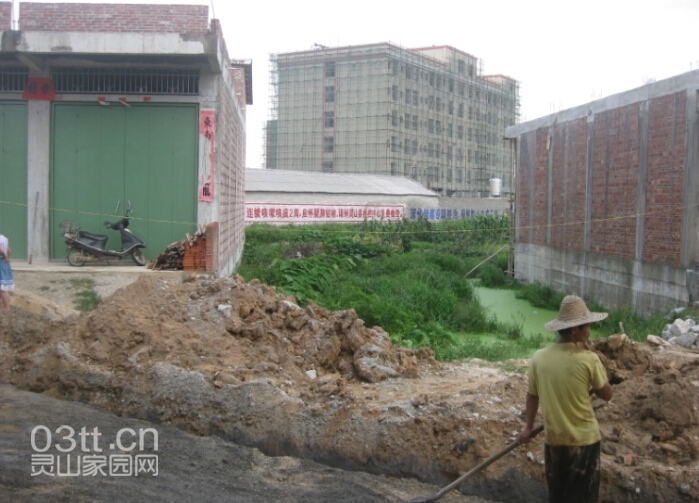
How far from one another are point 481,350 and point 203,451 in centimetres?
440

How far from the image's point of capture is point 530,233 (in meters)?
16.7

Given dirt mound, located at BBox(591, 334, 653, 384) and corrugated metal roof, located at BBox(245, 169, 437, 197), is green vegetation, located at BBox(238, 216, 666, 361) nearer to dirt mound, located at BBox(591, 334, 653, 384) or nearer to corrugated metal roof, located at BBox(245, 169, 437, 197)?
dirt mound, located at BBox(591, 334, 653, 384)

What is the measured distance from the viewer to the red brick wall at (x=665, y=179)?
34.8 feet

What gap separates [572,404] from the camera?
3920 millimetres

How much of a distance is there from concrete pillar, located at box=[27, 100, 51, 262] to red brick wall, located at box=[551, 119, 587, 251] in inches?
393

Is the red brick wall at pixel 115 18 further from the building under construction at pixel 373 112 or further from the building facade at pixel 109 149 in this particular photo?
the building under construction at pixel 373 112

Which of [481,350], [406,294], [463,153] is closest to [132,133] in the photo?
[406,294]

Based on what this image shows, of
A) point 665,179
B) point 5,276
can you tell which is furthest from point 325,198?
point 5,276

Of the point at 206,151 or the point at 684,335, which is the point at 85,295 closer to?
the point at 206,151

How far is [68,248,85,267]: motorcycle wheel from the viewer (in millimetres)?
10844

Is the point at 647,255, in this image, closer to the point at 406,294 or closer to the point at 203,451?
the point at 406,294

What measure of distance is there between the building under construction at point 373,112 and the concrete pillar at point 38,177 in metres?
34.2

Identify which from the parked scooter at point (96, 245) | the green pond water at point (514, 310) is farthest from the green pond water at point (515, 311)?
the parked scooter at point (96, 245)

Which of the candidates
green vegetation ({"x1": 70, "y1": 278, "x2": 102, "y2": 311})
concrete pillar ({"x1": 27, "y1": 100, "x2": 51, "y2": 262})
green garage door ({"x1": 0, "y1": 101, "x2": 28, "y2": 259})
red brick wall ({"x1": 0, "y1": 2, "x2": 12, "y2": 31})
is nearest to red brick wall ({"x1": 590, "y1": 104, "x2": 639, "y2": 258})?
green vegetation ({"x1": 70, "y1": 278, "x2": 102, "y2": 311})
